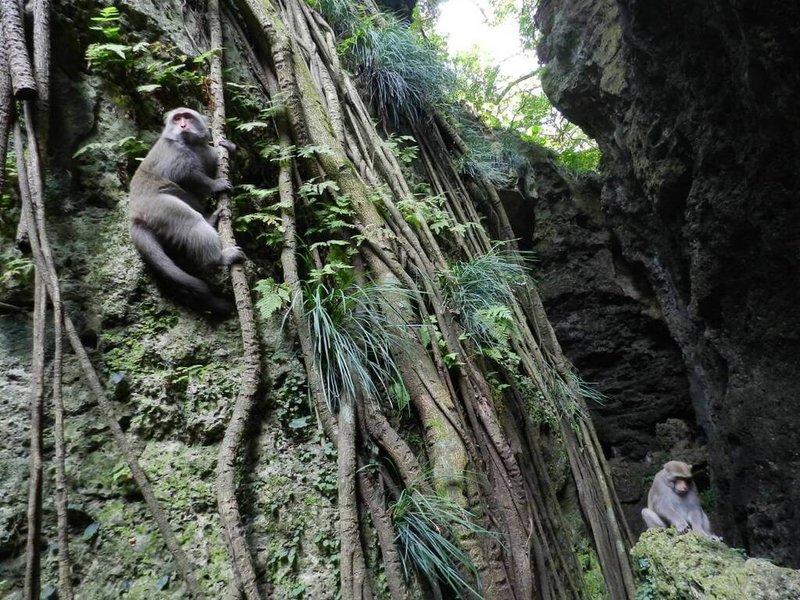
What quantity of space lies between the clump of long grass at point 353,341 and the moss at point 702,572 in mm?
1850

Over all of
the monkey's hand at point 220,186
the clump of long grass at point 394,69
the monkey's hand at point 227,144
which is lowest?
the monkey's hand at point 220,186

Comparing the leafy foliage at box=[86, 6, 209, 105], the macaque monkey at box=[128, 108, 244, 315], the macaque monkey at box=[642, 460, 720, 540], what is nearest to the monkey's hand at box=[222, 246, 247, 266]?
the macaque monkey at box=[128, 108, 244, 315]

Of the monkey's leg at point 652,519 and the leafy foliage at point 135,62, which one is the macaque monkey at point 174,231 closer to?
the leafy foliage at point 135,62

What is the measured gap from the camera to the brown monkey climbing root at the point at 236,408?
2.07m

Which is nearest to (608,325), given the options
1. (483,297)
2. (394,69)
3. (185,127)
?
(483,297)

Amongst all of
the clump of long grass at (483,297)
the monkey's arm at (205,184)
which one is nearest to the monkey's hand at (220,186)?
the monkey's arm at (205,184)

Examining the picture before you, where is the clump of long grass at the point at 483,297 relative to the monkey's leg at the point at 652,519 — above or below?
above

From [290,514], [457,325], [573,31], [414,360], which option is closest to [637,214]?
[573,31]

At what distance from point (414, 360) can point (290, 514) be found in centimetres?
106

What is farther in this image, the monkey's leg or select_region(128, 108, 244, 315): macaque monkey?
the monkey's leg

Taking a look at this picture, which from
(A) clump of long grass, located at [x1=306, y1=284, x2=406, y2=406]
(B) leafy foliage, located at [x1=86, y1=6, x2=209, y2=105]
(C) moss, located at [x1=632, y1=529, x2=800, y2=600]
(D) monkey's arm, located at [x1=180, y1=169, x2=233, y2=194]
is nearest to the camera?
(C) moss, located at [x1=632, y1=529, x2=800, y2=600]

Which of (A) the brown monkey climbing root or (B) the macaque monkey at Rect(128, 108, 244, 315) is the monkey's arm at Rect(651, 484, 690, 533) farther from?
(B) the macaque monkey at Rect(128, 108, 244, 315)

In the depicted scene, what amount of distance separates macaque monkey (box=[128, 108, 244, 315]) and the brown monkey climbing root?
0.41 ft

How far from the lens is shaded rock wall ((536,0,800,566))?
3.97 metres
